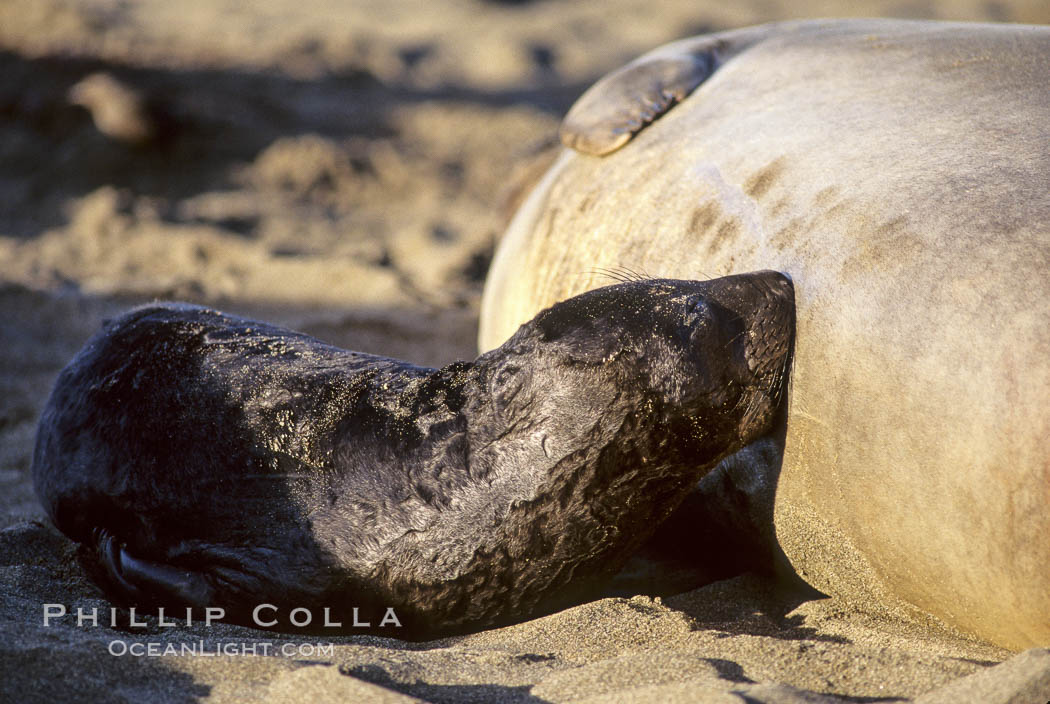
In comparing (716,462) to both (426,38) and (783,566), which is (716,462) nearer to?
(783,566)

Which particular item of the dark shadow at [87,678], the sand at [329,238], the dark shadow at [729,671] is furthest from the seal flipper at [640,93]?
the dark shadow at [87,678]

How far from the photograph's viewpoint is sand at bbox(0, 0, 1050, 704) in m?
1.80

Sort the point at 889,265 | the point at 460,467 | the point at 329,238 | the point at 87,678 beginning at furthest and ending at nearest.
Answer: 1. the point at 329,238
2. the point at 460,467
3. the point at 889,265
4. the point at 87,678

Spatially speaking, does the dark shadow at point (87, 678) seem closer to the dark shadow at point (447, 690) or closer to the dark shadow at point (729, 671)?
the dark shadow at point (447, 690)

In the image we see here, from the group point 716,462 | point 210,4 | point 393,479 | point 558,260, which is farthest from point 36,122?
point 716,462

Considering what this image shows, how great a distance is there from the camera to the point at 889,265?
201 cm

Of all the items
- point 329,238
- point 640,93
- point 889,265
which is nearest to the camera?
point 889,265

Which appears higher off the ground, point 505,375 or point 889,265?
point 889,265

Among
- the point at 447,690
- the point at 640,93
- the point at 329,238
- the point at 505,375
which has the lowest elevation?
the point at 447,690

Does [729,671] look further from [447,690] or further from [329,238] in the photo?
[329,238]

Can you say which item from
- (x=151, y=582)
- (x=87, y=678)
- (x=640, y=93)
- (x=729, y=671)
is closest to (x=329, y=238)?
(x=640, y=93)

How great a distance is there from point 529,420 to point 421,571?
0.41 meters

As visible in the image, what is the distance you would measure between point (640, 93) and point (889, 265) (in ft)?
4.00

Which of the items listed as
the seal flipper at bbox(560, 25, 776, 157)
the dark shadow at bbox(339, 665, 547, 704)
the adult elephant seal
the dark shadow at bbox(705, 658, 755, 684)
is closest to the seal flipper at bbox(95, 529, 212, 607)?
the dark shadow at bbox(339, 665, 547, 704)
